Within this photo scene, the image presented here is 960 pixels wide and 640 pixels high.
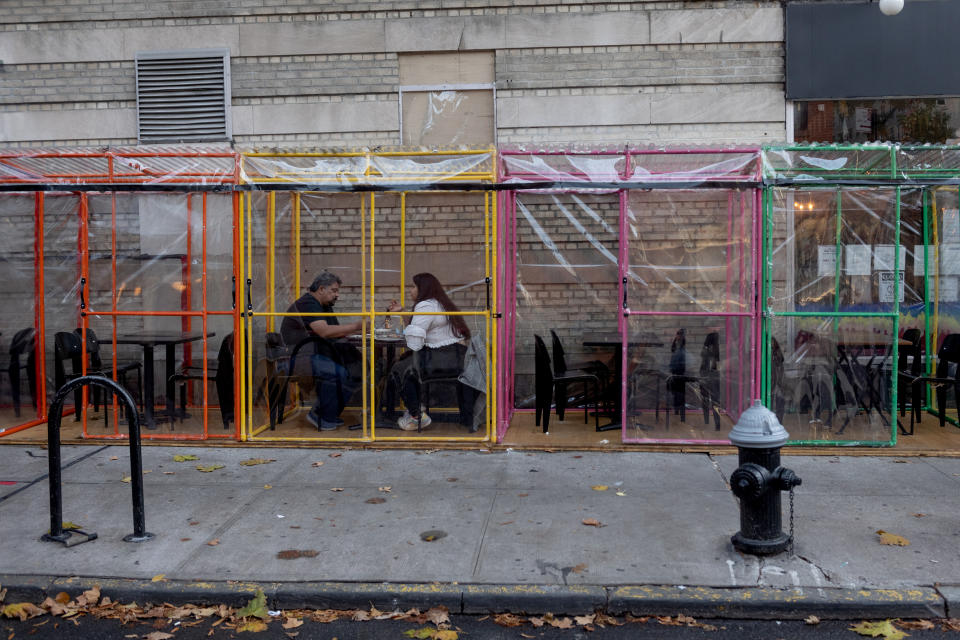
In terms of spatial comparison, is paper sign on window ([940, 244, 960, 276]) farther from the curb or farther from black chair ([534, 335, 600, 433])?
the curb

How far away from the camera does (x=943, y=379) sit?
27.0 ft

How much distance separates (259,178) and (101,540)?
12.1ft

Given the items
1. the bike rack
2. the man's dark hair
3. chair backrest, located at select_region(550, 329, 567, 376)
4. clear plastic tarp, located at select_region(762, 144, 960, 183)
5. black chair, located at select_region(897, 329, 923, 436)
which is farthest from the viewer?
chair backrest, located at select_region(550, 329, 567, 376)

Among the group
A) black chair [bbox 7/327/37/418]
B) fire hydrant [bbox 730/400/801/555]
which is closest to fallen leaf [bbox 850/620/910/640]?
fire hydrant [bbox 730/400/801/555]

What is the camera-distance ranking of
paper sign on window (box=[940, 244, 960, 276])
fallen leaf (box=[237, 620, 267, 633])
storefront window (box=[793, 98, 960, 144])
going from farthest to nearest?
storefront window (box=[793, 98, 960, 144]) < paper sign on window (box=[940, 244, 960, 276]) < fallen leaf (box=[237, 620, 267, 633])

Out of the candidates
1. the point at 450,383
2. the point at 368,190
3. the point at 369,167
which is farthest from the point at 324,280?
the point at 450,383

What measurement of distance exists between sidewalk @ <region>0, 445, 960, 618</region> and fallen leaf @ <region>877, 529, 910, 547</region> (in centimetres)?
7

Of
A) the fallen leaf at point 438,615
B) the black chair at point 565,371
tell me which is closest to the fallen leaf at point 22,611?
the fallen leaf at point 438,615

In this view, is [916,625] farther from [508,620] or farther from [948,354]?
[948,354]

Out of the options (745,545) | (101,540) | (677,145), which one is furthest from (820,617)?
(677,145)

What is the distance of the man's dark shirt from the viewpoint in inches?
318

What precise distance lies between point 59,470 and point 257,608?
1678 mm

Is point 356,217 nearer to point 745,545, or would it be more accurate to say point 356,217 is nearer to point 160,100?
point 160,100

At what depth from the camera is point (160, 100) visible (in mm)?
10422
